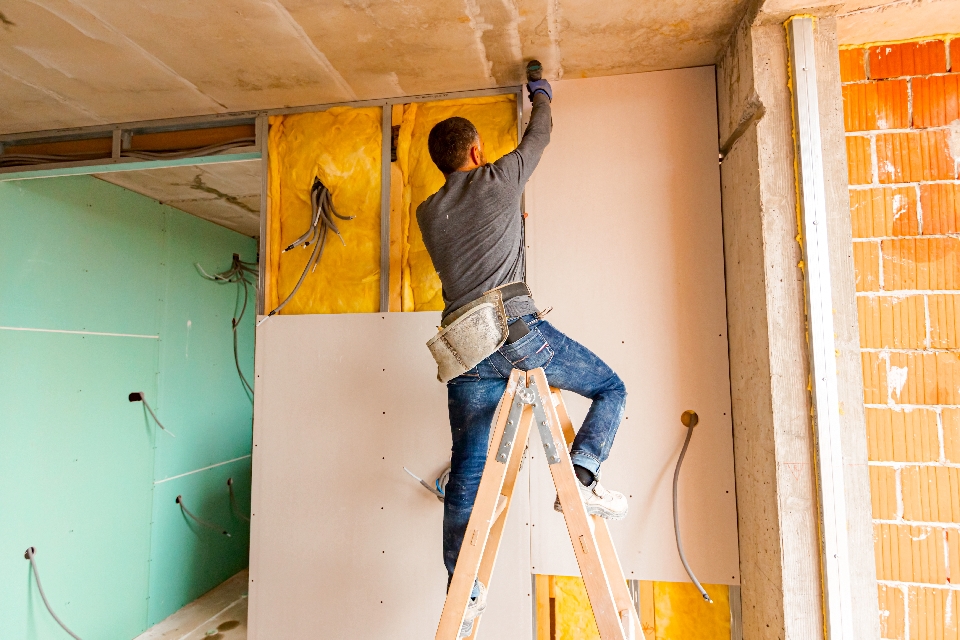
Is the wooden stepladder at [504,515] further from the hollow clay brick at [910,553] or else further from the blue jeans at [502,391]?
the hollow clay brick at [910,553]

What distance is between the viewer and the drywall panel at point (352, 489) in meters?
1.99

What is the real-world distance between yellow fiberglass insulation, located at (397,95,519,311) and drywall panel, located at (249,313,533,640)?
0.13 m

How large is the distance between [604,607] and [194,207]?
3491 mm

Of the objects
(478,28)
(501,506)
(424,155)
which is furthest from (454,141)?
(501,506)

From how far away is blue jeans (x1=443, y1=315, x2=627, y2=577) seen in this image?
1.43m

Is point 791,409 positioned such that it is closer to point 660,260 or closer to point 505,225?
point 660,260

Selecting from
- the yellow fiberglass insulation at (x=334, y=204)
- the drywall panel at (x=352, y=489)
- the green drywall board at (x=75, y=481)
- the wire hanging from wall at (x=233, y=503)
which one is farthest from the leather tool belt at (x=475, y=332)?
the wire hanging from wall at (x=233, y=503)

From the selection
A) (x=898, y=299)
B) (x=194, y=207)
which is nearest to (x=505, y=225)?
(x=898, y=299)

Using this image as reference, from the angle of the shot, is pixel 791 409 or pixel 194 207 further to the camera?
pixel 194 207

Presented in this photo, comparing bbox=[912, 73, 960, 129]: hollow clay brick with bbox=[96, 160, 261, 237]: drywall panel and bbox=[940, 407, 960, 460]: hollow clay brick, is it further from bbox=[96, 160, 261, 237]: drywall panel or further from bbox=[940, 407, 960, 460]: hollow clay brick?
bbox=[96, 160, 261, 237]: drywall panel

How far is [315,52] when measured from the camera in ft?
6.08

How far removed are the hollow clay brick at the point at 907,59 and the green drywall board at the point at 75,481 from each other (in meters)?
3.86

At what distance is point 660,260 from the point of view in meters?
1.94

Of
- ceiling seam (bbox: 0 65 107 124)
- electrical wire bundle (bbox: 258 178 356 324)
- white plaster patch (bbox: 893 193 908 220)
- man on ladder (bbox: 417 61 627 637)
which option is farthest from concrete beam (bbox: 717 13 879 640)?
ceiling seam (bbox: 0 65 107 124)
